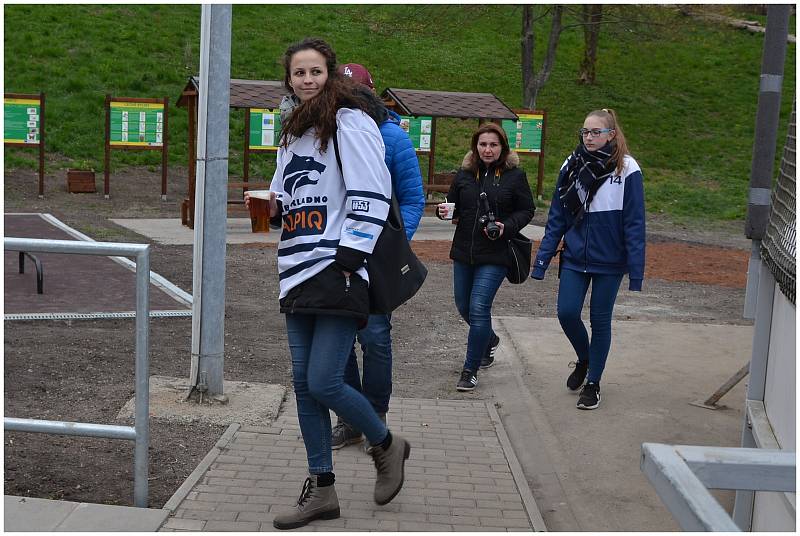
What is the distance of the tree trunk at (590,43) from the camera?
30844 mm

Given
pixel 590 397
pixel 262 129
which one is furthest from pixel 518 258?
pixel 262 129

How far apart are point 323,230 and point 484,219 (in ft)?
7.99

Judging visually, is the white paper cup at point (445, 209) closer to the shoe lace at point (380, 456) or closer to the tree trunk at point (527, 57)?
the shoe lace at point (380, 456)

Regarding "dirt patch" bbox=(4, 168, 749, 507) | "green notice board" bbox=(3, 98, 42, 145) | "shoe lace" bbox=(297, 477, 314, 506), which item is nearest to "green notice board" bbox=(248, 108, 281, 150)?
"dirt patch" bbox=(4, 168, 749, 507)

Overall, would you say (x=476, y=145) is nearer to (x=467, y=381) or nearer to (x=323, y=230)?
(x=467, y=381)

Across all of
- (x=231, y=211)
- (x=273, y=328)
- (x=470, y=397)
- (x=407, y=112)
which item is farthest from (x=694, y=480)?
(x=407, y=112)

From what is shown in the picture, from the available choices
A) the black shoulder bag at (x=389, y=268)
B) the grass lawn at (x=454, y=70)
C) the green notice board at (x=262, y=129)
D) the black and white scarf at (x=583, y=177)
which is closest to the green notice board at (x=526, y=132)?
the grass lawn at (x=454, y=70)

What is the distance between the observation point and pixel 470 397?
6.21 m

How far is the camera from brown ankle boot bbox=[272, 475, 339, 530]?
3.83 m

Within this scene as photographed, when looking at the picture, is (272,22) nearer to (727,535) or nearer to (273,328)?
(273,328)

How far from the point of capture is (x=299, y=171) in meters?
3.80

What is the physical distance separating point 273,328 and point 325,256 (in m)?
4.27

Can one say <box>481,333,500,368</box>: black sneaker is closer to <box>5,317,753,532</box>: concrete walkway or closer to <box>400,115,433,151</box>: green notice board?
<box>5,317,753,532</box>: concrete walkway

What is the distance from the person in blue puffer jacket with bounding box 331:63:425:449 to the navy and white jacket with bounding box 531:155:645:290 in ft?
4.53
